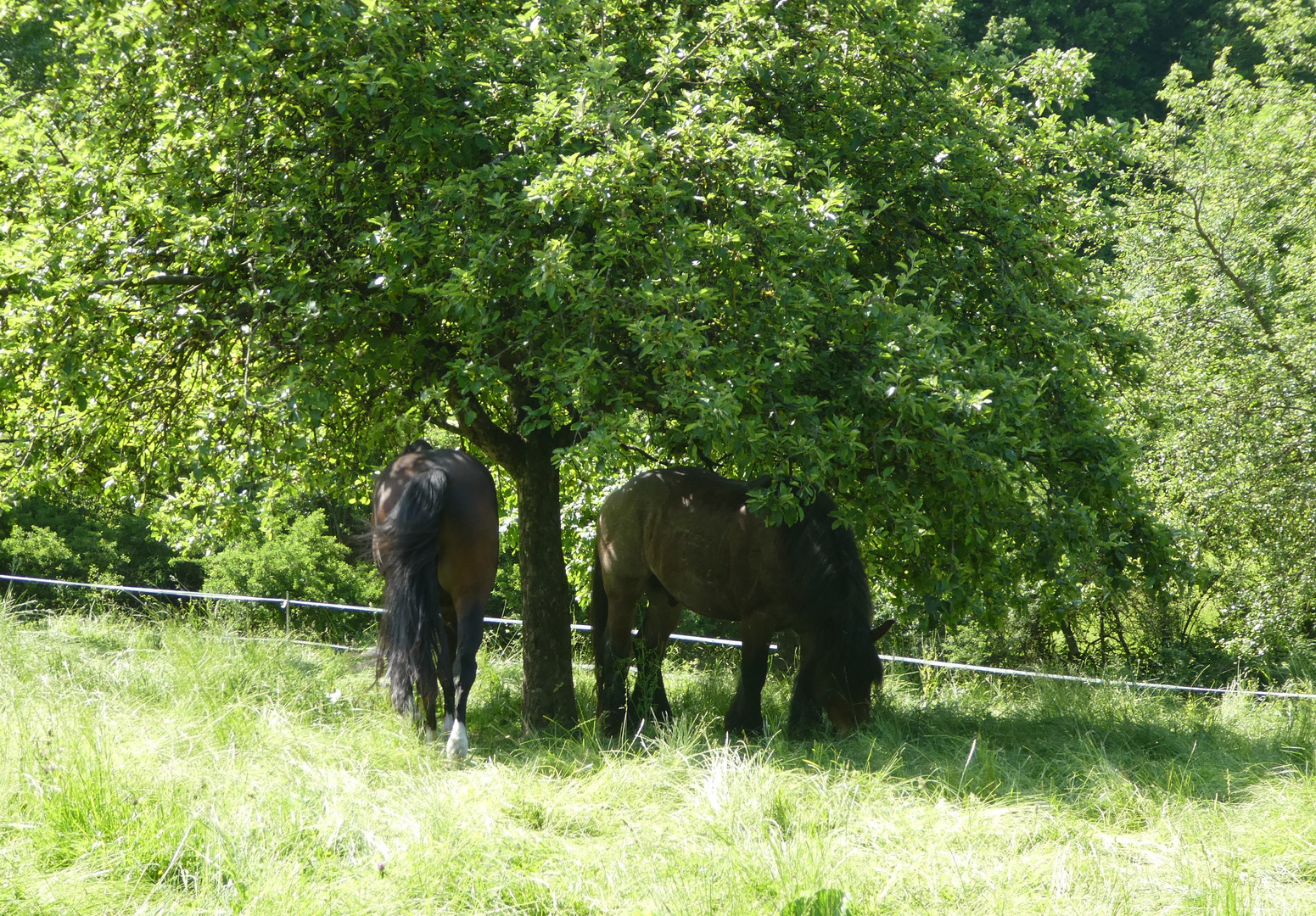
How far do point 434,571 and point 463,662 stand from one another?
58 centimetres

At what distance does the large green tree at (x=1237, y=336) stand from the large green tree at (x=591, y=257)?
408cm

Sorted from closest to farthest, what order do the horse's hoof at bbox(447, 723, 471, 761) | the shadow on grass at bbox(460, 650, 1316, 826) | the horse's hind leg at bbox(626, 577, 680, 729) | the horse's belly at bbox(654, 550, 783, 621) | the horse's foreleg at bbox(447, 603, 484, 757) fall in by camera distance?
the shadow on grass at bbox(460, 650, 1316, 826) → the horse's hoof at bbox(447, 723, 471, 761) → the horse's foreleg at bbox(447, 603, 484, 757) → the horse's belly at bbox(654, 550, 783, 621) → the horse's hind leg at bbox(626, 577, 680, 729)

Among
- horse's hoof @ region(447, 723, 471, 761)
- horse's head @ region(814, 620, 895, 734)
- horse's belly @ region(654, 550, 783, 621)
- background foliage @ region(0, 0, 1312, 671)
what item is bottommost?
horse's hoof @ region(447, 723, 471, 761)

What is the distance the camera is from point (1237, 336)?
11.9 metres

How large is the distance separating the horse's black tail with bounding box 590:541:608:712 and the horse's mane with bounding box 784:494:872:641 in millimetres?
1737

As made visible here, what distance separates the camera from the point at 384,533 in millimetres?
6148

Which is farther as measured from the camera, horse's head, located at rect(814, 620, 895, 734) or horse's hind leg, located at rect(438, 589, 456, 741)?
horse's head, located at rect(814, 620, 895, 734)

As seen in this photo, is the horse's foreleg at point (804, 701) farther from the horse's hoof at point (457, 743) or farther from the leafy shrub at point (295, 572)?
the leafy shrub at point (295, 572)

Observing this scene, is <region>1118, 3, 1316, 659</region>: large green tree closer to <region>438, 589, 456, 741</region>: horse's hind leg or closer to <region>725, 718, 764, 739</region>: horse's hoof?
<region>725, 718, 764, 739</region>: horse's hoof

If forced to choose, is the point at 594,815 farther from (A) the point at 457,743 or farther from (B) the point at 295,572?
(B) the point at 295,572

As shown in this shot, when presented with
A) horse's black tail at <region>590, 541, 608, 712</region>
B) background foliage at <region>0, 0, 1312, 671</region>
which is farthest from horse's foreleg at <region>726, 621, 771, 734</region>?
horse's black tail at <region>590, 541, 608, 712</region>

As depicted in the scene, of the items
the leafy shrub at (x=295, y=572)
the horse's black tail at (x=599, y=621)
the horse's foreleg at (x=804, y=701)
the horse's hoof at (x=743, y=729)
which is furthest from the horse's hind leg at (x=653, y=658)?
the leafy shrub at (x=295, y=572)

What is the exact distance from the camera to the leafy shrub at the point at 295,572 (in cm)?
1418

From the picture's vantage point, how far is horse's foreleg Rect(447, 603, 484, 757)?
5.74 metres
